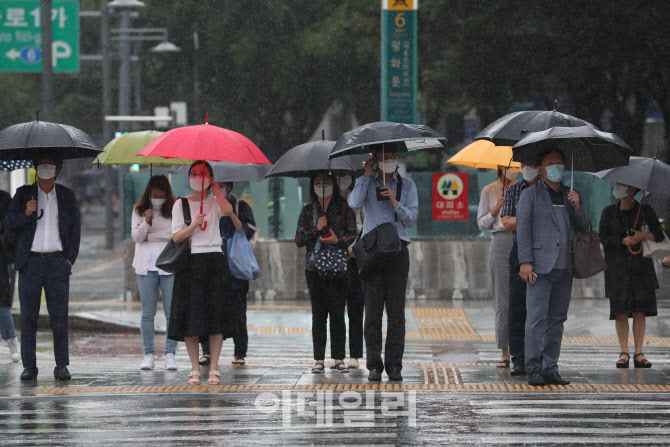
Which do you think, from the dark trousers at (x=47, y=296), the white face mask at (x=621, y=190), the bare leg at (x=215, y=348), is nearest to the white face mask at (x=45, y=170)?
the dark trousers at (x=47, y=296)

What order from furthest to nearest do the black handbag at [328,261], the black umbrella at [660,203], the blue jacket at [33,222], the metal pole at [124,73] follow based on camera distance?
the metal pole at [124,73] → the black umbrella at [660,203] → the black handbag at [328,261] → the blue jacket at [33,222]

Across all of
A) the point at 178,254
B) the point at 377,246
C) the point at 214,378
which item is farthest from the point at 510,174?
the point at 214,378

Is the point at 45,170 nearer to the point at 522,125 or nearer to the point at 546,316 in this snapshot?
the point at 522,125

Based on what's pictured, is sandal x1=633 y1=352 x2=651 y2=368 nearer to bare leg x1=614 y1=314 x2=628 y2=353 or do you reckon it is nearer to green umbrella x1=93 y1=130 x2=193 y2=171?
bare leg x1=614 y1=314 x2=628 y2=353

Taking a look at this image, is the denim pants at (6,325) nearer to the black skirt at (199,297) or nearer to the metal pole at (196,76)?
the black skirt at (199,297)

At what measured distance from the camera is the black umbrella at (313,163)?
9.68m

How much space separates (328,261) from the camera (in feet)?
31.4

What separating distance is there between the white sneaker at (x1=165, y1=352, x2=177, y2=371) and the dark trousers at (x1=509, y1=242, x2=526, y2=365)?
2873 millimetres

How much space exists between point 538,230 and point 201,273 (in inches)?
102

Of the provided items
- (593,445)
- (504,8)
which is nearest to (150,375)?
(593,445)

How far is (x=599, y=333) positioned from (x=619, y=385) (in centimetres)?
505

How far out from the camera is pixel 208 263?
895 centimetres

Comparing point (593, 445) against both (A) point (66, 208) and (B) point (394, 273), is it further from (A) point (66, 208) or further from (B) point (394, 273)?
(A) point (66, 208)

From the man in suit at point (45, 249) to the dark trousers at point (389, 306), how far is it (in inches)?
93.9
